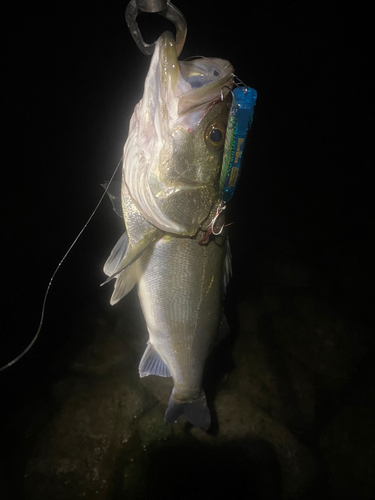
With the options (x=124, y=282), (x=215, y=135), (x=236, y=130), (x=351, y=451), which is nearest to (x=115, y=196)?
(x=124, y=282)

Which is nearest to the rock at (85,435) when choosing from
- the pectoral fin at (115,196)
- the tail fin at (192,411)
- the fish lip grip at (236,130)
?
the tail fin at (192,411)

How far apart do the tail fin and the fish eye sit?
1.57 meters

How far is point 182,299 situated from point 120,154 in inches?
58.6

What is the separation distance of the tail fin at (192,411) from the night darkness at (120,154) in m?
1.09

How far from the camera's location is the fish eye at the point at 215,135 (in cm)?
105

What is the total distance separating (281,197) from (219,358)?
6.87ft

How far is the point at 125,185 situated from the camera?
1.21 m

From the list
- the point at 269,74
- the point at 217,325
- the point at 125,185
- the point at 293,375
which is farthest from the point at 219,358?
the point at 269,74

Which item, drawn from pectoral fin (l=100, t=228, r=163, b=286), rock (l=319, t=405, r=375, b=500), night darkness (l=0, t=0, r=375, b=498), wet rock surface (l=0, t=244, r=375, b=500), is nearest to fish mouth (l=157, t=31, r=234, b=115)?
pectoral fin (l=100, t=228, r=163, b=286)

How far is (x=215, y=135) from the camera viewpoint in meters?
1.07

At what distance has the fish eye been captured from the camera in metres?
1.05


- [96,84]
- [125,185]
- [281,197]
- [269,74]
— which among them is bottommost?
[281,197]

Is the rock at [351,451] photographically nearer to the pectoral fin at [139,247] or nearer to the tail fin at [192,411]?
the tail fin at [192,411]

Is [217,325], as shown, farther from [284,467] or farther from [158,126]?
[284,467]
